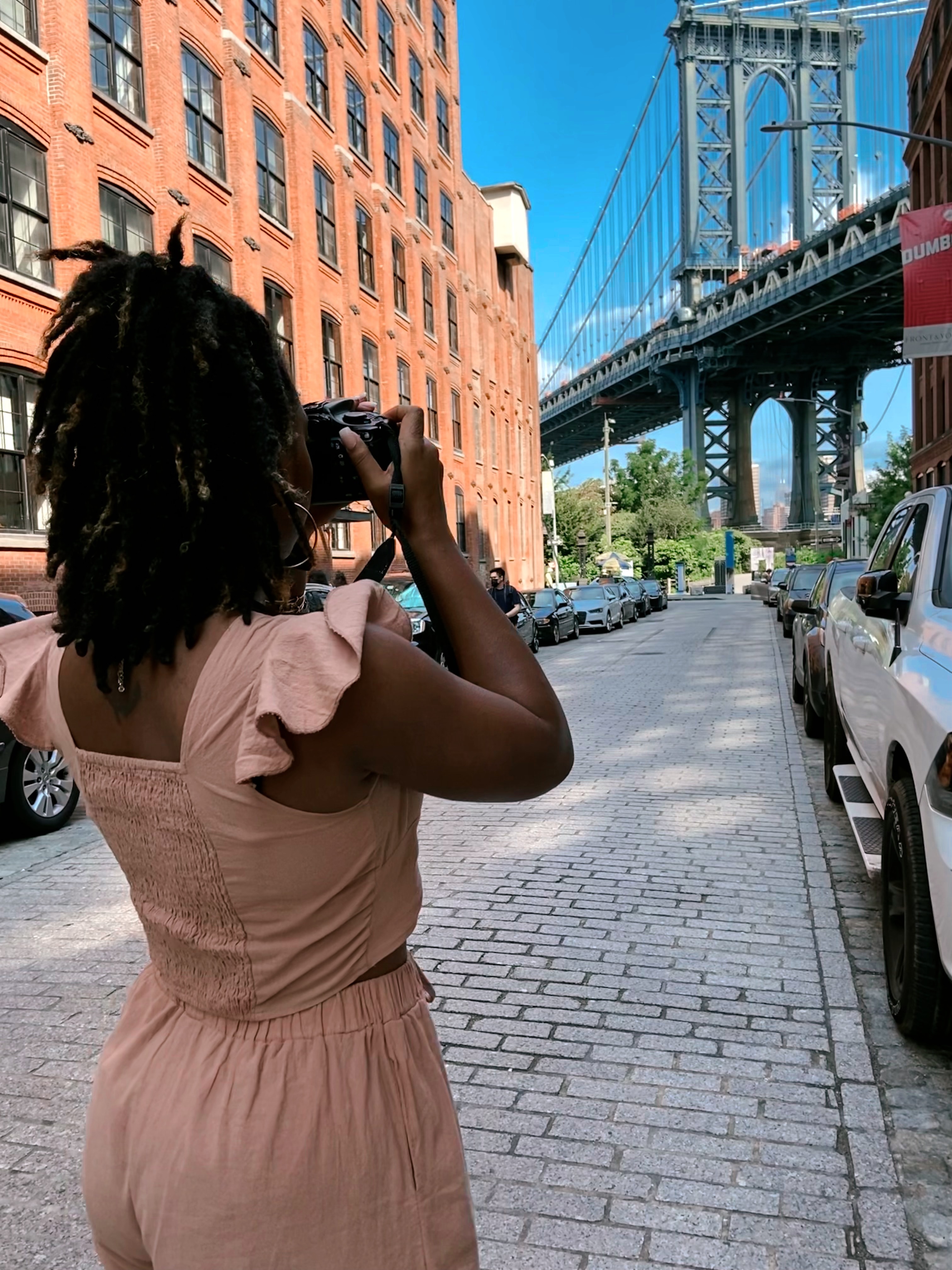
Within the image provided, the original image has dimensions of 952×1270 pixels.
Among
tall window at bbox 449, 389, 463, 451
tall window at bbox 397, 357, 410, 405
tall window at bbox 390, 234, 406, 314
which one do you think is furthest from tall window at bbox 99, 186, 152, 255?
tall window at bbox 449, 389, 463, 451

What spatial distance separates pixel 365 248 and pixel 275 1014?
30.1 meters

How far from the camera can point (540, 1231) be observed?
2.60 m

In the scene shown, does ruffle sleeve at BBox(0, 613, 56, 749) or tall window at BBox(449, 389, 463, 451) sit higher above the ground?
tall window at BBox(449, 389, 463, 451)

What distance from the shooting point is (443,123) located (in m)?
36.9

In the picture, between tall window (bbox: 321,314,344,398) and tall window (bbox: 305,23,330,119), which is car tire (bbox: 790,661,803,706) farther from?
tall window (bbox: 305,23,330,119)

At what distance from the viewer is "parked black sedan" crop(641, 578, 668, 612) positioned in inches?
1678

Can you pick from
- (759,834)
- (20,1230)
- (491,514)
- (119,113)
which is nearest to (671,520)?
(491,514)

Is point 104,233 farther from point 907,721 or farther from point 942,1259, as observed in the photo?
point 942,1259

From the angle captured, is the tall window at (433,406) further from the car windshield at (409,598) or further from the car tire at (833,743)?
the car tire at (833,743)

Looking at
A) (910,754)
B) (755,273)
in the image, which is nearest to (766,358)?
(755,273)

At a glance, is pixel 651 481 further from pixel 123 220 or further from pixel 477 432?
pixel 123 220

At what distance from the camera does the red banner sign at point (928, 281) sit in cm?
1769

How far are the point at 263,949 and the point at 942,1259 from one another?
7.10 feet

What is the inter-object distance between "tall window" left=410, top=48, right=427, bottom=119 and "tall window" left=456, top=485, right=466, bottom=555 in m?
12.4
